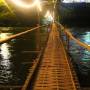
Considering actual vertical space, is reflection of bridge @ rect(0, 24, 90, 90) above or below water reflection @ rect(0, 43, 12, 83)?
above

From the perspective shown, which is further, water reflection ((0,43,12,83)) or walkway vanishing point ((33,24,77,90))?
water reflection ((0,43,12,83))

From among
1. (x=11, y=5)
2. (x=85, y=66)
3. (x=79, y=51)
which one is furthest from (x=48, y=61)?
(x=11, y=5)

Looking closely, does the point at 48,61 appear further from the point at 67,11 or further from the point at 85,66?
the point at 67,11

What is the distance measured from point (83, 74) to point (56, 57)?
428cm

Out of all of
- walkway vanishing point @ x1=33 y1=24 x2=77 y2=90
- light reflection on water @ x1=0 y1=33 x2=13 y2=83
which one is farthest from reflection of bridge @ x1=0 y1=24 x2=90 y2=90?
light reflection on water @ x1=0 y1=33 x2=13 y2=83

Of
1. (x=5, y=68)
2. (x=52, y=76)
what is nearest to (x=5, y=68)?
(x=5, y=68)

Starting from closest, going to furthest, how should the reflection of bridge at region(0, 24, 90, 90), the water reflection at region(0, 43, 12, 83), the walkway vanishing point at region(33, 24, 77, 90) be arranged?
the reflection of bridge at region(0, 24, 90, 90), the walkway vanishing point at region(33, 24, 77, 90), the water reflection at region(0, 43, 12, 83)

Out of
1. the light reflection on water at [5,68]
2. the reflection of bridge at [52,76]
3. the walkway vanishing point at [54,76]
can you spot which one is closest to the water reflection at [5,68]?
the light reflection on water at [5,68]

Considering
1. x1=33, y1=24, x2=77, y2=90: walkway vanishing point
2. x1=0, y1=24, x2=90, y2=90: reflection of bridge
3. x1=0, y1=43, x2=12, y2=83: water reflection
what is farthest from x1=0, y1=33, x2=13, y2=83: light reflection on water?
x1=0, y1=24, x2=90, y2=90: reflection of bridge

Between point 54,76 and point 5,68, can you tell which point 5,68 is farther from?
point 54,76

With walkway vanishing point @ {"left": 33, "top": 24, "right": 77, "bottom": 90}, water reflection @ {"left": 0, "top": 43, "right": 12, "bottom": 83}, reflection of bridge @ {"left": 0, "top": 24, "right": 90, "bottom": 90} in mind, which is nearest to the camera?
reflection of bridge @ {"left": 0, "top": 24, "right": 90, "bottom": 90}

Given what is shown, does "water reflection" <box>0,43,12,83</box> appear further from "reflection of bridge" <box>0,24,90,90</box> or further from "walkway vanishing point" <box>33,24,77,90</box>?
"reflection of bridge" <box>0,24,90,90</box>

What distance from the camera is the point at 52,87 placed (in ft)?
32.6

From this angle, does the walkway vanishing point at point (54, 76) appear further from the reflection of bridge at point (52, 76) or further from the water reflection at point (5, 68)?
the water reflection at point (5, 68)
